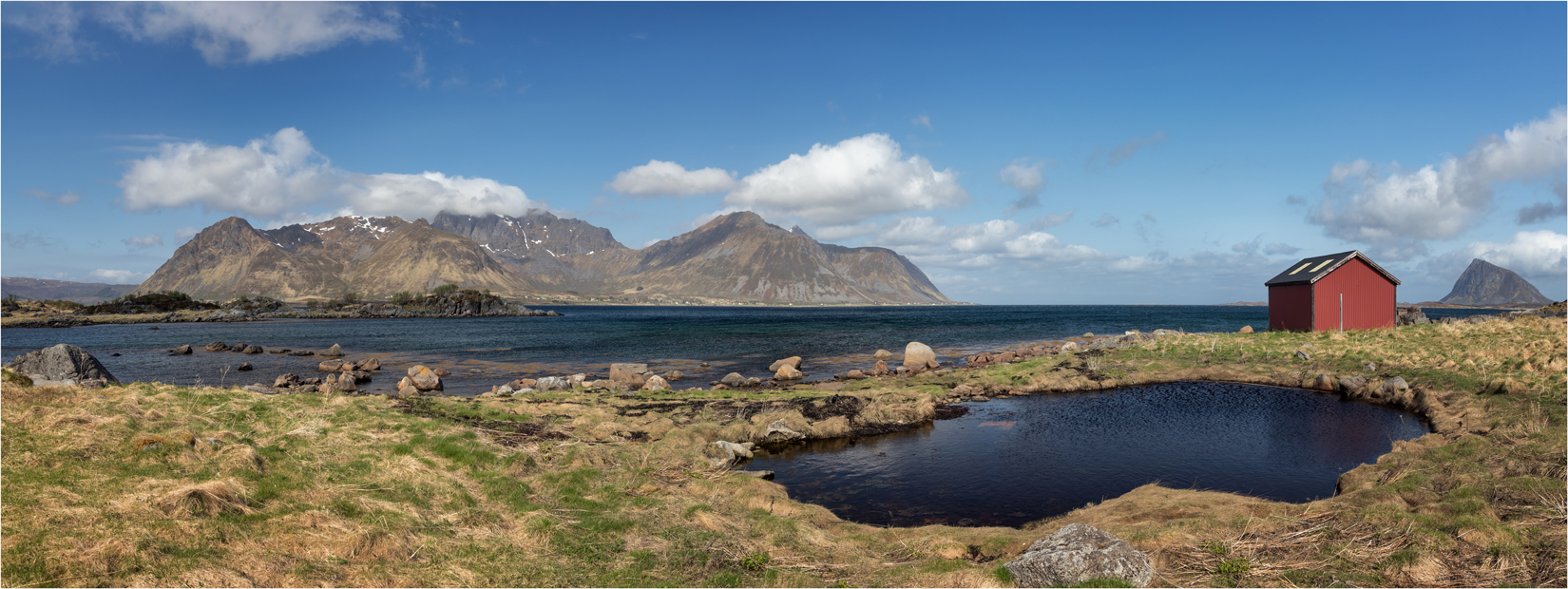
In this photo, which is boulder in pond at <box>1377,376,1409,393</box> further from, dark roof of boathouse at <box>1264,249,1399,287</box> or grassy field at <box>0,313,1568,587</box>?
dark roof of boathouse at <box>1264,249,1399,287</box>

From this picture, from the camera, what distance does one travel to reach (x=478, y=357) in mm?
56000

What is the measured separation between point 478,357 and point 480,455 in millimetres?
46362

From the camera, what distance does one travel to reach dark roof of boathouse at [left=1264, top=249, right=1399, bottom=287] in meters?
45.9

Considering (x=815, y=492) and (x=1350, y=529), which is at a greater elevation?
(x=1350, y=529)

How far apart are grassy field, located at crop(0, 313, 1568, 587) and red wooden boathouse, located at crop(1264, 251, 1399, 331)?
3187 centimetres

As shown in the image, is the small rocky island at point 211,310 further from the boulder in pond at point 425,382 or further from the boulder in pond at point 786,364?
the boulder in pond at point 786,364

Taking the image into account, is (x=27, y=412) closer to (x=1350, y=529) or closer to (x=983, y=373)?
(x=1350, y=529)

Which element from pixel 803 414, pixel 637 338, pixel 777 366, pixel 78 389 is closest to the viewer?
pixel 78 389

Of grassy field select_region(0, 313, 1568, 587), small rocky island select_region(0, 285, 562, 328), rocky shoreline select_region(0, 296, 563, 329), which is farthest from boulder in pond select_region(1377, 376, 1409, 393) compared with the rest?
rocky shoreline select_region(0, 296, 563, 329)

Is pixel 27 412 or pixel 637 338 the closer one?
pixel 27 412

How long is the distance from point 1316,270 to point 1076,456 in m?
→ 42.2

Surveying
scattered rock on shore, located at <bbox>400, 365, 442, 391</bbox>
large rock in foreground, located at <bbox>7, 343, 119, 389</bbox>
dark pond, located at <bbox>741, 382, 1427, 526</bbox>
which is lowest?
dark pond, located at <bbox>741, 382, 1427, 526</bbox>

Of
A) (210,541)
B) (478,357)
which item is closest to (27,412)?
(210,541)

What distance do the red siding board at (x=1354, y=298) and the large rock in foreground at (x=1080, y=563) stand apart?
50.7 m
